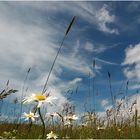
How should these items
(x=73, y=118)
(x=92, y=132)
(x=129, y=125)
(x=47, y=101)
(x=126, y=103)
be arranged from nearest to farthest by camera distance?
(x=47, y=101) → (x=73, y=118) → (x=92, y=132) → (x=129, y=125) → (x=126, y=103)

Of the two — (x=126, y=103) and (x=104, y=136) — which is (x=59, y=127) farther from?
(x=126, y=103)

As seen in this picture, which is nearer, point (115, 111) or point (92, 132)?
point (92, 132)

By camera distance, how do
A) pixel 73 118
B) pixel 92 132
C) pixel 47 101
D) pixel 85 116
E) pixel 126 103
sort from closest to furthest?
pixel 47 101 < pixel 73 118 < pixel 92 132 < pixel 85 116 < pixel 126 103

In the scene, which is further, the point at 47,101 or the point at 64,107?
the point at 64,107

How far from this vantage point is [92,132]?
19.5 feet

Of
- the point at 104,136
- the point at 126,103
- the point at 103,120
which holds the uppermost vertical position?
the point at 126,103

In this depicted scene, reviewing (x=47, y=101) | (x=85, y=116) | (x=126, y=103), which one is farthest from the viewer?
(x=126, y=103)

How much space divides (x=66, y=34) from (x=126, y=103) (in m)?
5.38

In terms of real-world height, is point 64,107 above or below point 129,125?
above

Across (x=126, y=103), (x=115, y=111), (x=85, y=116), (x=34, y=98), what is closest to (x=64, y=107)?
(x=85, y=116)

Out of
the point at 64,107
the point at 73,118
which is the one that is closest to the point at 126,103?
the point at 64,107

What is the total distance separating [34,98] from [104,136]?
3.02m

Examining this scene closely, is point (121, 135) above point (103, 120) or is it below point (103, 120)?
below

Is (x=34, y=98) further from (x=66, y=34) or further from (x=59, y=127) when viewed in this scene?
(x=59, y=127)
